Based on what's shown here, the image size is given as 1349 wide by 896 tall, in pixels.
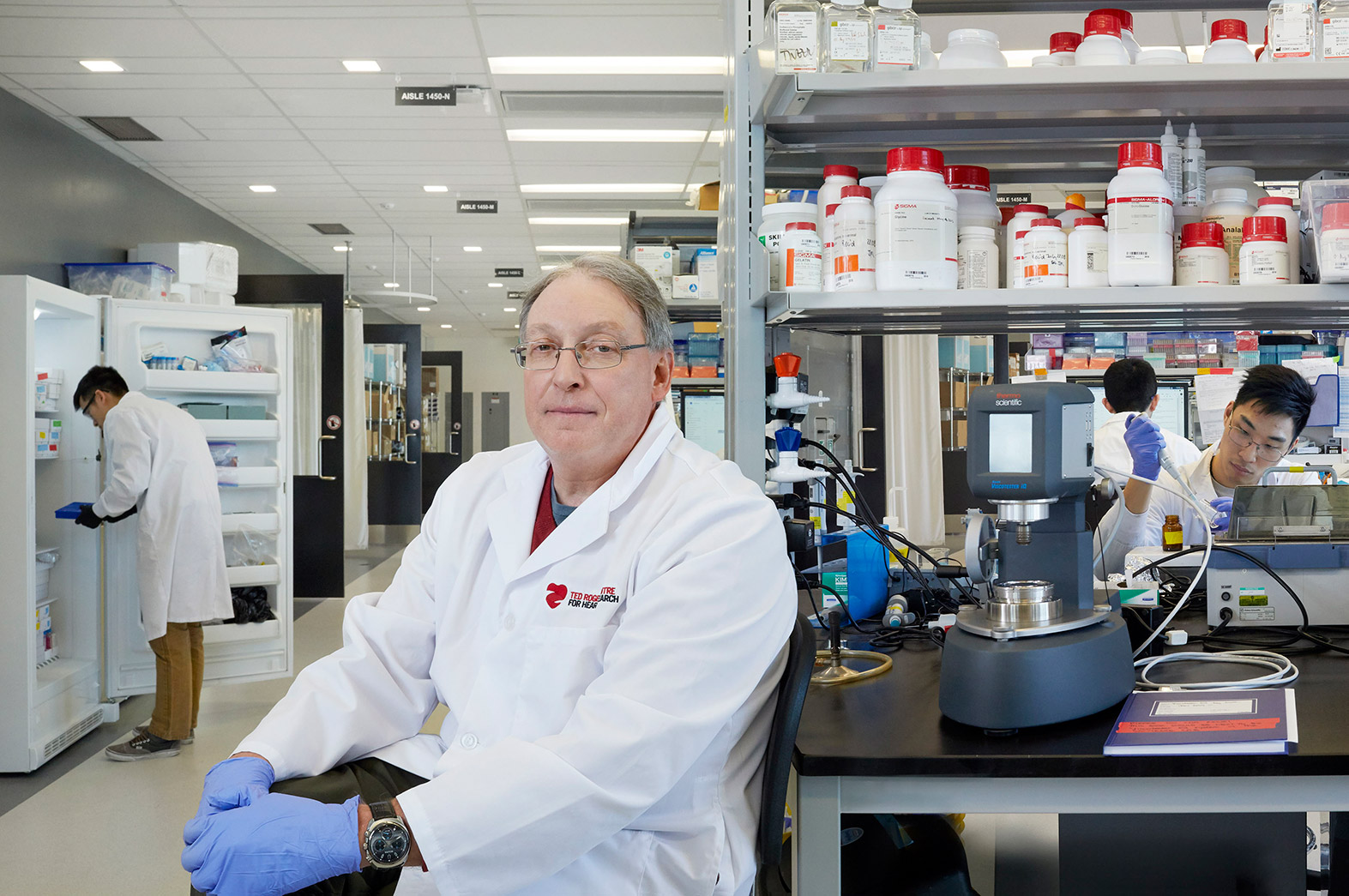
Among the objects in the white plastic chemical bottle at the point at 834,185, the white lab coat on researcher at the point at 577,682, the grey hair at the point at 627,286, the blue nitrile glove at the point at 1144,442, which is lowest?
the white lab coat on researcher at the point at 577,682

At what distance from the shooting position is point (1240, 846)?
1.92 metres

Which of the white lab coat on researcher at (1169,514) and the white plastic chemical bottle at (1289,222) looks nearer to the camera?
the white plastic chemical bottle at (1289,222)

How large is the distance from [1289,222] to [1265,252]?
9 centimetres

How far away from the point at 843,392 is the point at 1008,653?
1388 millimetres

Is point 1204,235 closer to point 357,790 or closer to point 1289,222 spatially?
point 1289,222

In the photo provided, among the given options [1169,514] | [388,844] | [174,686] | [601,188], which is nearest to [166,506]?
[174,686]

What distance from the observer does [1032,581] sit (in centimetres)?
149

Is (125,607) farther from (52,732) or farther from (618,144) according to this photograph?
(618,144)

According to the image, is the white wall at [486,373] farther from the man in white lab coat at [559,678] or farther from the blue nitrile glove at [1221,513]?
the man in white lab coat at [559,678]

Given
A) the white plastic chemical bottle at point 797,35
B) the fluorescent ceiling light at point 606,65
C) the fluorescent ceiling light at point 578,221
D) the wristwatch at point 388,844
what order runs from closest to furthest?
1. the wristwatch at point 388,844
2. the white plastic chemical bottle at point 797,35
3. the fluorescent ceiling light at point 606,65
4. the fluorescent ceiling light at point 578,221

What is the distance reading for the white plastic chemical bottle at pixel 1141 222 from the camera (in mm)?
1695

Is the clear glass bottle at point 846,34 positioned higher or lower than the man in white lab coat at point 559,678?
higher

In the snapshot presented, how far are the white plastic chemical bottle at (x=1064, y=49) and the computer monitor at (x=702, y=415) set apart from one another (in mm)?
2544

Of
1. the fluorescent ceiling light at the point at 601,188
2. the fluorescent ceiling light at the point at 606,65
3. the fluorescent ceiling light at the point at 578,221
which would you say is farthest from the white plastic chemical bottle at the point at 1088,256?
the fluorescent ceiling light at the point at 578,221
